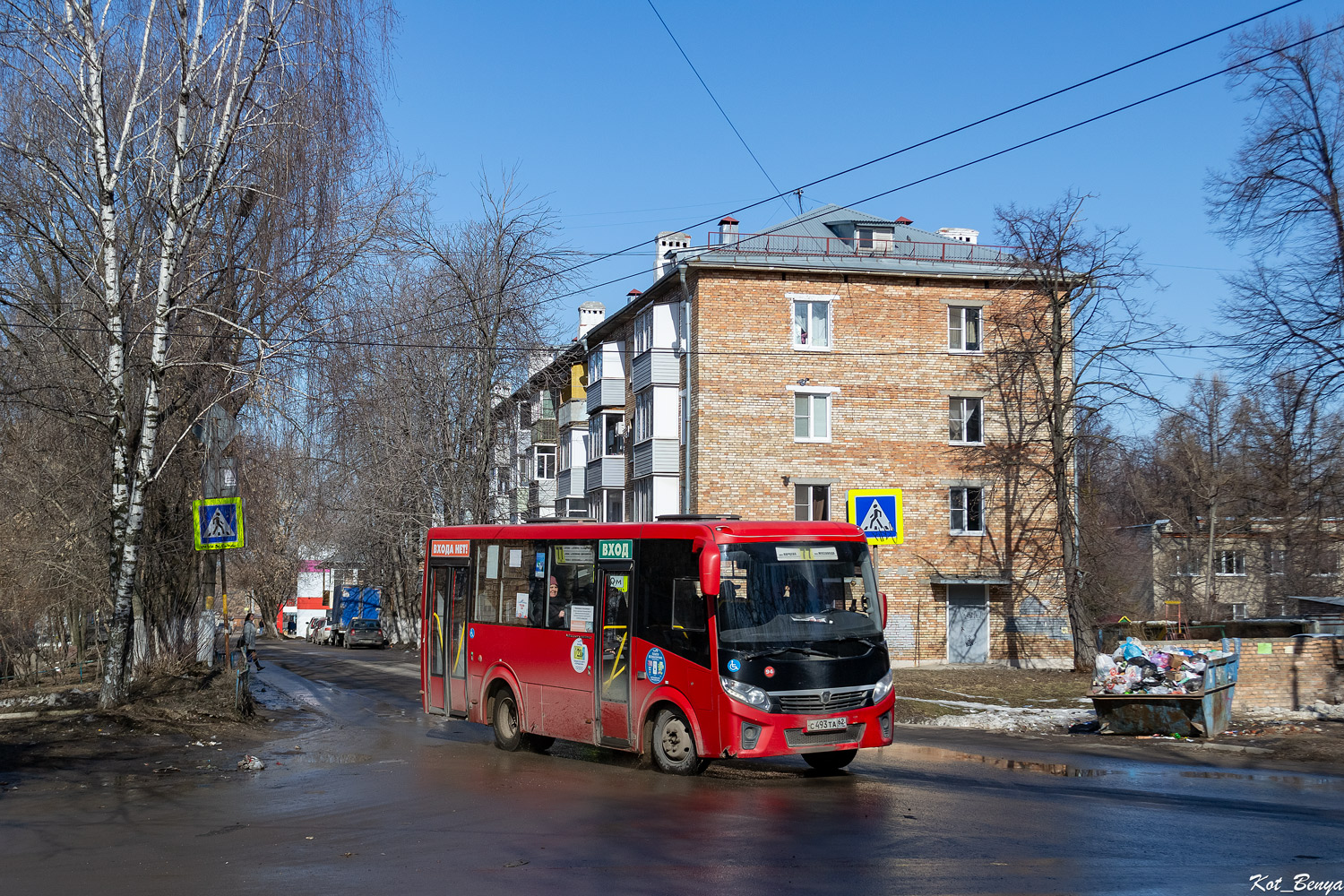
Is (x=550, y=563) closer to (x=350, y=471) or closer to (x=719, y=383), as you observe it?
(x=719, y=383)

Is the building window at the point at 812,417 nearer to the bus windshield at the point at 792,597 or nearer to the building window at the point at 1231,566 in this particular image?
the bus windshield at the point at 792,597

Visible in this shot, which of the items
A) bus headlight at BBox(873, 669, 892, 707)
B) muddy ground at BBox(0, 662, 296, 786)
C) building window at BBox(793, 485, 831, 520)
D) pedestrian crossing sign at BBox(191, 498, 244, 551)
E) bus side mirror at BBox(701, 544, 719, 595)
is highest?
building window at BBox(793, 485, 831, 520)

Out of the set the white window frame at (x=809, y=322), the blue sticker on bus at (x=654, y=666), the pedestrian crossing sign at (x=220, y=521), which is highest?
the white window frame at (x=809, y=322)

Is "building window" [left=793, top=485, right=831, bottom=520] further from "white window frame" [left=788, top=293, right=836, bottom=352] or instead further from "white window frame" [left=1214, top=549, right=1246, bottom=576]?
"white window frame" [left=1214, top=549, right=1246, bottom=576]

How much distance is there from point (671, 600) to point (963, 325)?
30.3 meters

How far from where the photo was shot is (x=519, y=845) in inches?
351

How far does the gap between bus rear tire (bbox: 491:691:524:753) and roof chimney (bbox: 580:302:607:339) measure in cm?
5204

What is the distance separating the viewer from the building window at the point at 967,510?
132ft

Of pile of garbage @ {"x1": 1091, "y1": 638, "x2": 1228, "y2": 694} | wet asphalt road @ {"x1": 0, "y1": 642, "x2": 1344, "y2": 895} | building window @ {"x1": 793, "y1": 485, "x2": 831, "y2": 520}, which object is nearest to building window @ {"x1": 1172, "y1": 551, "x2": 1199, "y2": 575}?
building window @ {"x1": 793, "y1": 485, "x2": 831, "y2": 520}

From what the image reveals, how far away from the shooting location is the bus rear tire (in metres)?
15.9

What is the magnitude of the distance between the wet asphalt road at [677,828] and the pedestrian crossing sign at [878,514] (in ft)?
14.6

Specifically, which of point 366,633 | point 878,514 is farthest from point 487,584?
point 366,633

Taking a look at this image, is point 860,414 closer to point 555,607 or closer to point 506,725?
point 506,725

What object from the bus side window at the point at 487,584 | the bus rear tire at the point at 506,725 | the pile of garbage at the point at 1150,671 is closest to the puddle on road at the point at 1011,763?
the pile of garbage at the point at 1150,671
